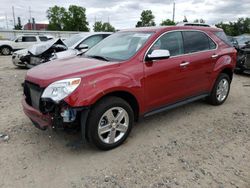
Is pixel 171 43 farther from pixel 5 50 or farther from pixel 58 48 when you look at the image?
pixel 5 50

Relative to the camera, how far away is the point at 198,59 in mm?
4383

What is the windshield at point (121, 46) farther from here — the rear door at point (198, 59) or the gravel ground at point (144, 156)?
the gravel ground at point (144, 156)

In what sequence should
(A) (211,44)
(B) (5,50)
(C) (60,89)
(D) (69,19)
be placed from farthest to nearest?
(D) (69,19), (B) (5,50), (A) (211,44), (C) (60,89)

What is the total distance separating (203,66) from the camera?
4.52 metres

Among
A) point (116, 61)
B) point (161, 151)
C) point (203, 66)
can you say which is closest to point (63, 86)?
point (116, 61)

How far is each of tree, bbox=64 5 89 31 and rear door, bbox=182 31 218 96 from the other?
58823mm

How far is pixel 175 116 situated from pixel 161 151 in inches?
56.2

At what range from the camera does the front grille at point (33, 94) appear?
3.14 m

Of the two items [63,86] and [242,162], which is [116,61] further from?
[242,162]

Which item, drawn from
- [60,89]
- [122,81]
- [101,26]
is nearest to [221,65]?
[122,81]

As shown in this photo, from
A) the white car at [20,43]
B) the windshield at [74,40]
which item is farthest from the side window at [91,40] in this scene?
the white car at [20,43]

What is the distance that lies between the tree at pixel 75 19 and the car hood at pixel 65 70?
195 ft

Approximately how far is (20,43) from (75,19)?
150 feet

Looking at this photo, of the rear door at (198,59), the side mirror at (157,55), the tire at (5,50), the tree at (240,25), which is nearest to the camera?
the side mirror at (157,55)
